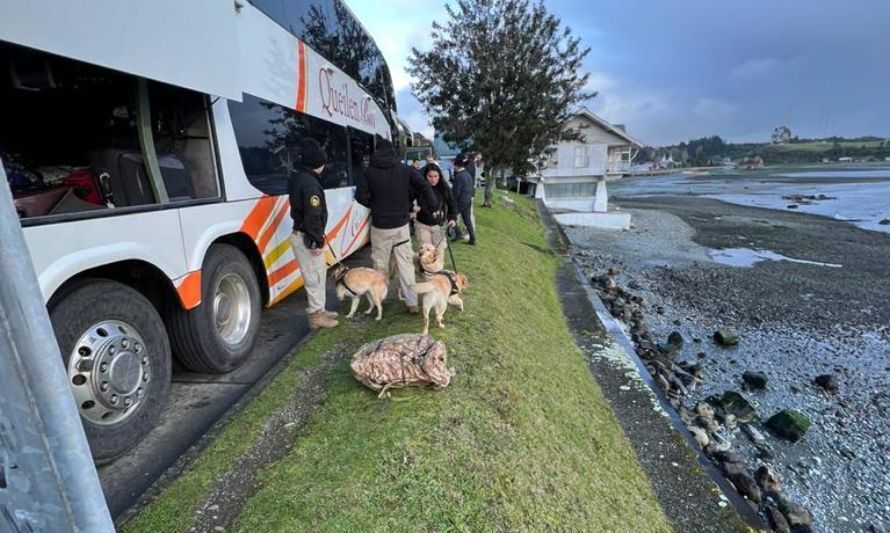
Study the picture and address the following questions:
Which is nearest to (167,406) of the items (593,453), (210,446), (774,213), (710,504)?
(210,446)

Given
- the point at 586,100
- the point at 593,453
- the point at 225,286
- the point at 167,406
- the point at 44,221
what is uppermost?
the point at 586,100

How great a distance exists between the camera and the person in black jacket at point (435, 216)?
6.29 metres

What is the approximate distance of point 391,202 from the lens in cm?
550

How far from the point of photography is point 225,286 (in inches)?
179

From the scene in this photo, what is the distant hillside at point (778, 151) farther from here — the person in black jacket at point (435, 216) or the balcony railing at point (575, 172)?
the person in black jacket at point (435, 216)

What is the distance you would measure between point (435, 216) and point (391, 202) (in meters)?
0.93

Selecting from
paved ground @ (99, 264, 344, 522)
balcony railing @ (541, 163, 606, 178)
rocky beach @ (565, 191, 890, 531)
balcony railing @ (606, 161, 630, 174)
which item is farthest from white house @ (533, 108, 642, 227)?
paved ground @ (99, 264, 344, 522)

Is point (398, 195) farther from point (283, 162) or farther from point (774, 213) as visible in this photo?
point (774, 213)

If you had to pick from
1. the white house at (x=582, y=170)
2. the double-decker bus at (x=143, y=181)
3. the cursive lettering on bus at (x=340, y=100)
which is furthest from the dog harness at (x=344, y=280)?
the white house at (x=582, y=170)

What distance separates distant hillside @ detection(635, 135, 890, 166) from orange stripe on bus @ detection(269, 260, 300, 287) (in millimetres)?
134993

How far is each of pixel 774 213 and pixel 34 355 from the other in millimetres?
46704

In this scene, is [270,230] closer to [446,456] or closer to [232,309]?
[232,309]

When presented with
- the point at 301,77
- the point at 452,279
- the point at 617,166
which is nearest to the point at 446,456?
the point at 452,279

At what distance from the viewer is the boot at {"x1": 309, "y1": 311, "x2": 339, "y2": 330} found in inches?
216
